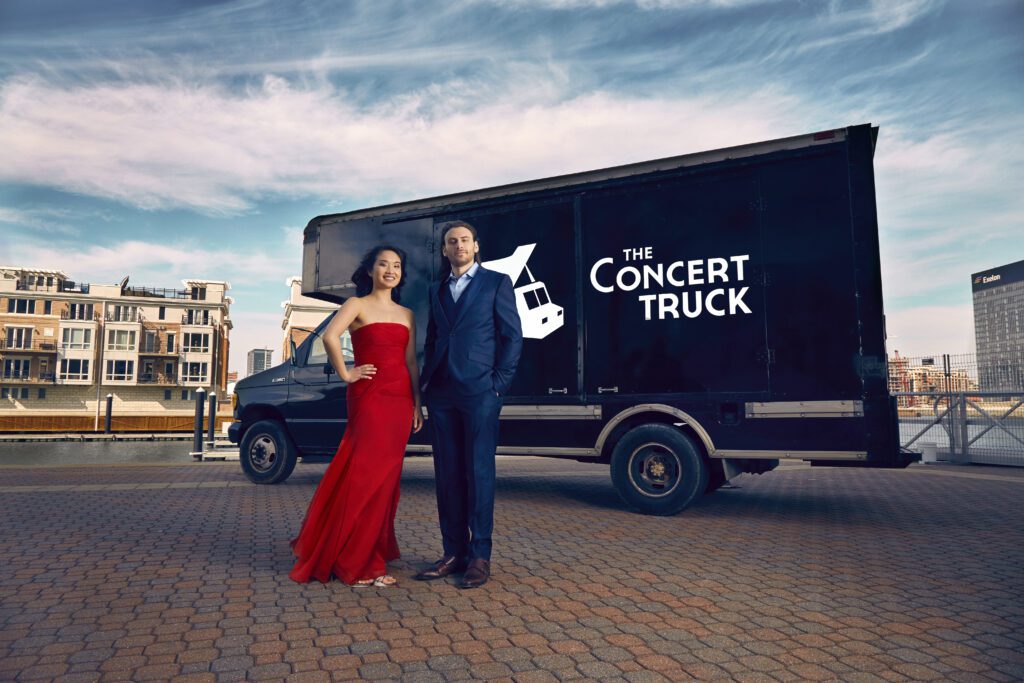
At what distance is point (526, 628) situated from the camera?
3230 mm

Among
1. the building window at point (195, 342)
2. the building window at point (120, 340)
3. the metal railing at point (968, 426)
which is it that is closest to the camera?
the metal railing at point (968, 426)

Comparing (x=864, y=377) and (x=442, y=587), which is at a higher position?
(x=864, y=377)

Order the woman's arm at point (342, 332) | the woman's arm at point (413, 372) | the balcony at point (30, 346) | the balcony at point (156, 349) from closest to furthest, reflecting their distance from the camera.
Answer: the woman's arm at point (342, 332)
the woman's arm at point (413, 372)
the balcony at point (30, 346)
the balcony at point (156, 349)

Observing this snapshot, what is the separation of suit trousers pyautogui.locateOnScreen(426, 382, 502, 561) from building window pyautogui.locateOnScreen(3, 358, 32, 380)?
229 feet

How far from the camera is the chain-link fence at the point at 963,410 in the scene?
11756 millimetres

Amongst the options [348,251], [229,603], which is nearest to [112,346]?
[348,251]

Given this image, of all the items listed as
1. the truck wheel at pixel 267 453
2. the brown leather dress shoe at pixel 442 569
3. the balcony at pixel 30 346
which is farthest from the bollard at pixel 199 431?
the balcony at pixel 30 346

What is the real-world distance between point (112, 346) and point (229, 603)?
219ft

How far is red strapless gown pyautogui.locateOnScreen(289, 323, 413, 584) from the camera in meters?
3.95

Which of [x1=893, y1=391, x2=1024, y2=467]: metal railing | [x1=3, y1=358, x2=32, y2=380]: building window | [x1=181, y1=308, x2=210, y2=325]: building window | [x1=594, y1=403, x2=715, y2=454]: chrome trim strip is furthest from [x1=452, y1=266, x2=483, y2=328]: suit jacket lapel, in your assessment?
[x1=3, y1=358, x2=32, y2=380]: building window

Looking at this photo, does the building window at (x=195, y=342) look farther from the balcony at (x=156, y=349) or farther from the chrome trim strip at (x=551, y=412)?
the chrome trim strip at (x=551, y=412)

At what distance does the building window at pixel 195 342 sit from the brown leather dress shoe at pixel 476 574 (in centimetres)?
6495

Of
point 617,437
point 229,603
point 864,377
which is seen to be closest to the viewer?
point 229,603

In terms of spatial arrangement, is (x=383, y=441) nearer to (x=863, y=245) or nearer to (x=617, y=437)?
(x=617, y=437)
